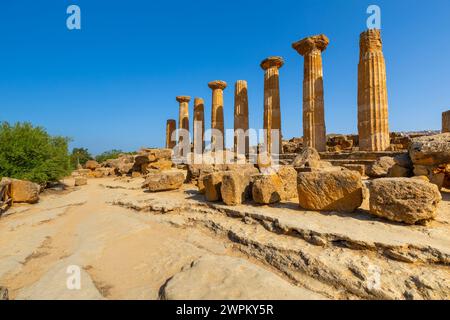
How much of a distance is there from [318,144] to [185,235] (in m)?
10.8

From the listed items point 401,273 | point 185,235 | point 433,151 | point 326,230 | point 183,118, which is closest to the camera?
point 401,273

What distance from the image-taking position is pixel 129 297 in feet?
9.00

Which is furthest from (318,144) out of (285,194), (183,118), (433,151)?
(183,118)

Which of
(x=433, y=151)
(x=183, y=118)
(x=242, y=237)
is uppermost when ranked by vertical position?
(x=183, y=118)

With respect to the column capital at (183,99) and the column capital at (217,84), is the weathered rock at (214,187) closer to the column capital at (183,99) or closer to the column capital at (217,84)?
the column capital at (217,84)

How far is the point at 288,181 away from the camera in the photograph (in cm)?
568

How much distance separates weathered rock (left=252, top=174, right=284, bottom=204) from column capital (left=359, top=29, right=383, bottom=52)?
9651 millimetres

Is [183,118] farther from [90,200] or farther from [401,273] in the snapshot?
[401,273]

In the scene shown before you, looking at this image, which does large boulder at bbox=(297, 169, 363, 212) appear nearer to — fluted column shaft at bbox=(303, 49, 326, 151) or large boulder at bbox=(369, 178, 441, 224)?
large boulder at bbox=(369, 178, 441, 224)

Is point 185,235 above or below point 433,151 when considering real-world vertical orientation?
below

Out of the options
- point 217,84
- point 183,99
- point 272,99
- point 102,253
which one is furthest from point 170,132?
point 102,253

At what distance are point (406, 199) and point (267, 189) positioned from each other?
239 cm

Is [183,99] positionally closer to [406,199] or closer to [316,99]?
[316,99]

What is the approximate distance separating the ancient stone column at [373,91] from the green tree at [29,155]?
52.6 feet
